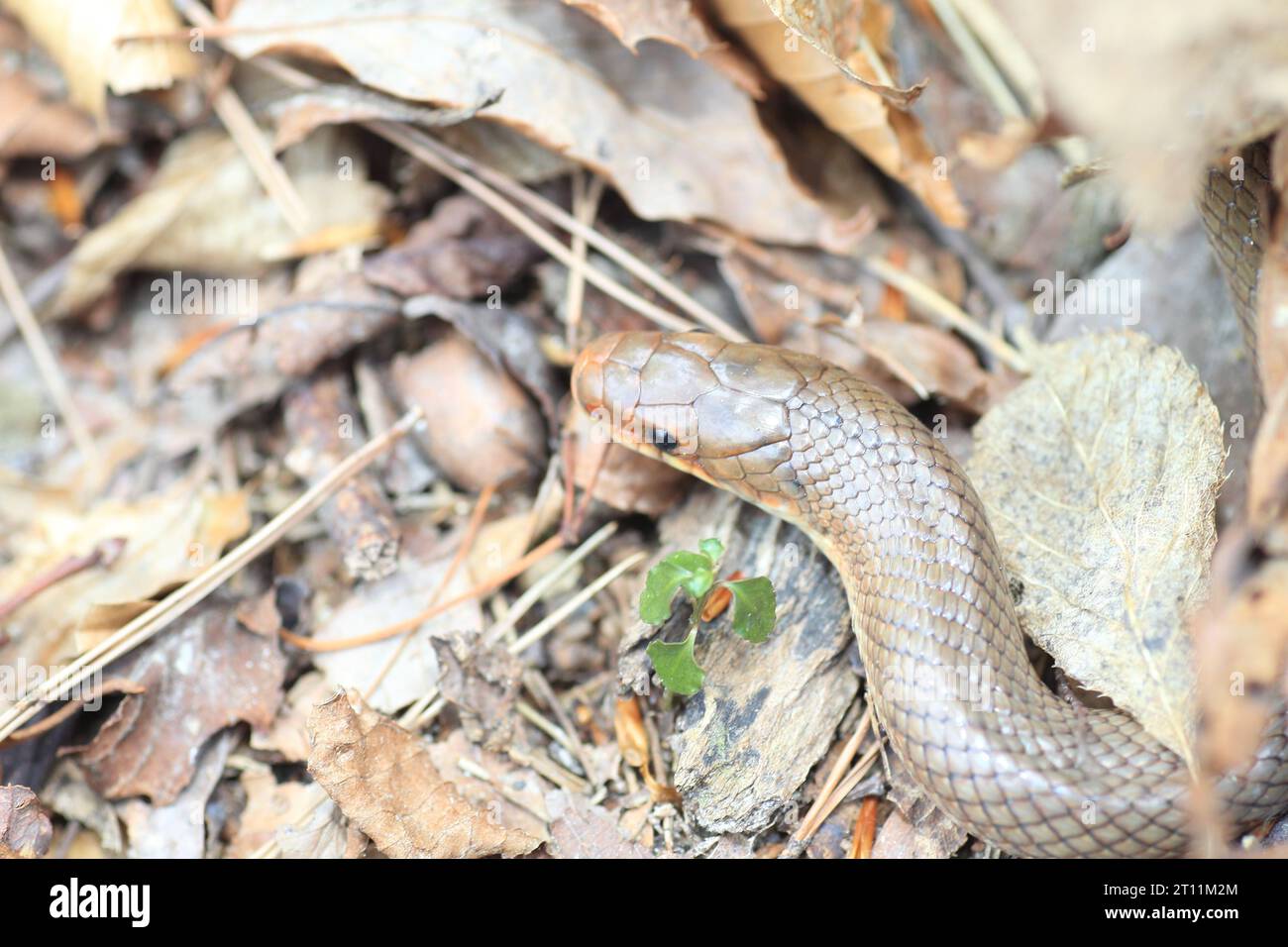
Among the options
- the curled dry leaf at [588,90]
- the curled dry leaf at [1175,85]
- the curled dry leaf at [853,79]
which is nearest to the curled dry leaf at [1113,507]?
the curled dry leaf at [1175,85]

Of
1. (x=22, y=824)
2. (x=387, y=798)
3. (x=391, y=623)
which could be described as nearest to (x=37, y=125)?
(x=391, y=623)

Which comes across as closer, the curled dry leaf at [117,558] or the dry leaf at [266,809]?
the dry leaf at [266,809]

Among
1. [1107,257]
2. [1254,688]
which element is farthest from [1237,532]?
[1107,257]

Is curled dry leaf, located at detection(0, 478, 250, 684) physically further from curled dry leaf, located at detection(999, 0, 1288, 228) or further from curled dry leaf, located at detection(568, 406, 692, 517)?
curled dry leaf, located at detection(999, 0, 1288, 228)

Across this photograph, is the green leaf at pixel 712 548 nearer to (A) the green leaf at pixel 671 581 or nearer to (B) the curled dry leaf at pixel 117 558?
(A) the green leaf at pixel 671 581

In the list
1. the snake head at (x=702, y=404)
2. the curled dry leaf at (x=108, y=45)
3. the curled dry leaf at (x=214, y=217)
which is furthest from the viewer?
the curled dry leaf at (x=214, y=217)

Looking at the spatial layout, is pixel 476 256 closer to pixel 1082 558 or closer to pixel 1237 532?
pixel 1082 558

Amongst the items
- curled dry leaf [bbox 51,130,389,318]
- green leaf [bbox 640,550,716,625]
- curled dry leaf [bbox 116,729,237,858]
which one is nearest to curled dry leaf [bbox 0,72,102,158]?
curled dry leaf [bbox 51,130,389,318]
